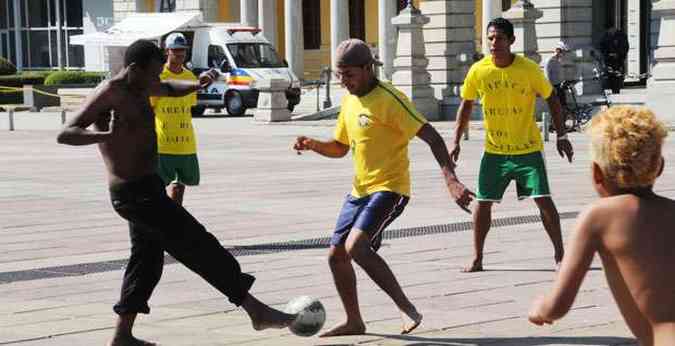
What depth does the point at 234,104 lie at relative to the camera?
41.1 meters

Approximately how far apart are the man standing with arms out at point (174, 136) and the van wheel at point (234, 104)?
2861 cm

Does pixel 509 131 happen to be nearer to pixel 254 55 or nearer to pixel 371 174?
pixel 371 174

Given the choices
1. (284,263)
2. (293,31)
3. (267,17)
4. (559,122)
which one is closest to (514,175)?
(559,122)

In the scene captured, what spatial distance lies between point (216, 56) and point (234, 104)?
1693 mm

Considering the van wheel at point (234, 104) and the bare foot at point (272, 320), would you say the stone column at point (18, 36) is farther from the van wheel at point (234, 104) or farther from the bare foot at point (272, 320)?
the bare foot at point (272, 320)

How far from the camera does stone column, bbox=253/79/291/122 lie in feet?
118

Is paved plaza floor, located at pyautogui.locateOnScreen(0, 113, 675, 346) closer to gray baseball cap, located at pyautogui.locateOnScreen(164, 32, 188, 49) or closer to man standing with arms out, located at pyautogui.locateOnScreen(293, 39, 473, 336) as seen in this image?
man standing with arms out, located at pyautogui.locateOnScreen(293, 39, 473, 336)

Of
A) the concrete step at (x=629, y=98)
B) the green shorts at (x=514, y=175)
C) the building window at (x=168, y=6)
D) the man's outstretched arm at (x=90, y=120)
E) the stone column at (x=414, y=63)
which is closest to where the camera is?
the man's outstretched arm at (x=90, y=120)

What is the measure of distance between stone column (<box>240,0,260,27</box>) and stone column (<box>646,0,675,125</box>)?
23758 mm

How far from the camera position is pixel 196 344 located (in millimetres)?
8125

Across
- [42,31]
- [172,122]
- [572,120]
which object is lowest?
[572,120]

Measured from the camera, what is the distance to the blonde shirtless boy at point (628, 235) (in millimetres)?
4277

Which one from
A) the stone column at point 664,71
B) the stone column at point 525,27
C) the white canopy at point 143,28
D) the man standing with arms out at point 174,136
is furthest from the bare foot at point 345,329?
the white canopy at point 143,28

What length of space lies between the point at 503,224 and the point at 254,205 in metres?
3.29
